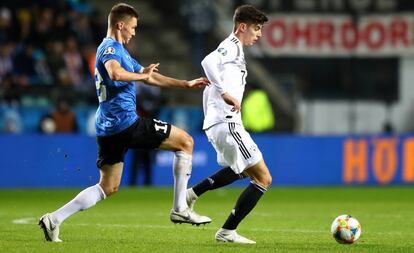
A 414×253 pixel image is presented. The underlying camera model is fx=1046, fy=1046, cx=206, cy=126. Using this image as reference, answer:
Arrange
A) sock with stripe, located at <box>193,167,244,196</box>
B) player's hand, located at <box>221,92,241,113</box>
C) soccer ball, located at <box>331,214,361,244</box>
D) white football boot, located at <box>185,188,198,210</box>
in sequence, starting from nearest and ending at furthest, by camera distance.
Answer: player's hand, located at <box>221,92,241,113</box>
soccer ball, located at <box>331,214,361,244</box>
white football boot, located at <box>185,188,198,210</box>
sock with stripe, located at <box>193,167,244,196</box>

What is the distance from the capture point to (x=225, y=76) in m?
9.11

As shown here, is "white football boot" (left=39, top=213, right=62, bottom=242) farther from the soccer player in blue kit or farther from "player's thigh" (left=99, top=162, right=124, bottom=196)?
"player's thigh" (left=99, top=162, right=124, bottom=196)

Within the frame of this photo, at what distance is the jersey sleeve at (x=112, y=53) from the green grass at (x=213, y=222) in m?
1.57

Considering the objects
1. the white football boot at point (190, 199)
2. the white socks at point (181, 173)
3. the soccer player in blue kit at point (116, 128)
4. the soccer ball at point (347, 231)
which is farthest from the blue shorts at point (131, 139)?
the soccer ball at point (347, 231)

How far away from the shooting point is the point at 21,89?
19.4 meters

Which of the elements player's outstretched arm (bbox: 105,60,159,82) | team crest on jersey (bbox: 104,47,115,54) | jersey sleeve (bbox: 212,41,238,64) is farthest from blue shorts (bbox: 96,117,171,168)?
jersey sleeve (bbox: 212,41,238,64)

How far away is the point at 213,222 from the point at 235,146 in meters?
2.74

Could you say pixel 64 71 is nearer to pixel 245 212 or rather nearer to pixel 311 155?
pixel 311 155

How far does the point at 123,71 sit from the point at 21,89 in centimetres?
1121

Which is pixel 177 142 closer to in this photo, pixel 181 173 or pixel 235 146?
pixel 181 173

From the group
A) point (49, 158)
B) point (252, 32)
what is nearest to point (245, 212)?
point (252, 32)

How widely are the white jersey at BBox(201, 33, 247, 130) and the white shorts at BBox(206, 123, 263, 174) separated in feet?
0.23

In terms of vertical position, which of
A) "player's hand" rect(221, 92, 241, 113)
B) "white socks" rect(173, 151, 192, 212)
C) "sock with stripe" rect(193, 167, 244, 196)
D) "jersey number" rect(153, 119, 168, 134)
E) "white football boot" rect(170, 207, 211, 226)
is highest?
"player's hand" rect(221, 92, 241, 113)

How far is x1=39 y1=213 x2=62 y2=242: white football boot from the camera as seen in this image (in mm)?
8852
